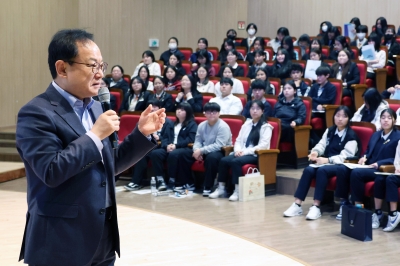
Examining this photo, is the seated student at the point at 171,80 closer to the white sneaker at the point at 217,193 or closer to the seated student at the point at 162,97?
the seated student at the point at 162,97

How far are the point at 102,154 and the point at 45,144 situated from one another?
0.55 feet

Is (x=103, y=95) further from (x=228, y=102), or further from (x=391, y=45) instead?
(x=391, y=45)

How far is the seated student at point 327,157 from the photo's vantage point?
417 cm

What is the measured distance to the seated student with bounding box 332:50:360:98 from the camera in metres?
5.99

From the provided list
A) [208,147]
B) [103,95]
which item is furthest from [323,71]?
[103,95]

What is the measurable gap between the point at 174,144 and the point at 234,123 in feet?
1.74

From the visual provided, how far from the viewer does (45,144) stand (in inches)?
49.9

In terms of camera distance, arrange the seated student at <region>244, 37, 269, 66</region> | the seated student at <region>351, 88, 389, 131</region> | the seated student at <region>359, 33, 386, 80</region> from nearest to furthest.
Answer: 1. the seated student at <region>351, 88, 389, 131</region>
2. the seated student at <region>359, 33, 386, 80</region>
3. the seated student at <region>244, 37, 269, 66</region>

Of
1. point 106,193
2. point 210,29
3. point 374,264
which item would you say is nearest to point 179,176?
point 374,264

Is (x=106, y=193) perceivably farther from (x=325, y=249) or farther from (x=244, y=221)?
(x=244, y=221)

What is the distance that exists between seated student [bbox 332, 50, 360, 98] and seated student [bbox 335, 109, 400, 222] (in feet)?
5.94

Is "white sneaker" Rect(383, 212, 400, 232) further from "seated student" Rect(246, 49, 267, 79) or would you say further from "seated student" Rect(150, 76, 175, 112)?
"seated student" Rect(246, 49, 267, 79)

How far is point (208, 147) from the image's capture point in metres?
4.87

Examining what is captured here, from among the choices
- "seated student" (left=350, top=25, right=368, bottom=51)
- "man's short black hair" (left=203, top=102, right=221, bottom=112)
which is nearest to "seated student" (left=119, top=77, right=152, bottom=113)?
"man's short black hair" (left=203, top=102, right=221, bottom=112)
